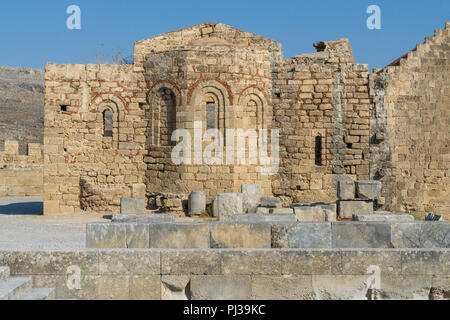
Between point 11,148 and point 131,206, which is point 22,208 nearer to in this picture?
point 131,206

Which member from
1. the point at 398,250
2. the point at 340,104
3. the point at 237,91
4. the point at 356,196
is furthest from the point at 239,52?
the point at 398,250

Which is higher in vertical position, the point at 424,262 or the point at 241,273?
the point at 424,262

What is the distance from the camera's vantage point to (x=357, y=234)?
8109mm

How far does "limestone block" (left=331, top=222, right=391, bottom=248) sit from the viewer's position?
8.09 metres

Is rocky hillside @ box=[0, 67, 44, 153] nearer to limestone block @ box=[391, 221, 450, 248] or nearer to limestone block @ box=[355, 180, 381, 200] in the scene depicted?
limestone block @ box=[355, 180, 381, 200]

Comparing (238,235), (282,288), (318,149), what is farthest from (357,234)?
(318,149)

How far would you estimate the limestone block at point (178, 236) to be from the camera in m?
7.75

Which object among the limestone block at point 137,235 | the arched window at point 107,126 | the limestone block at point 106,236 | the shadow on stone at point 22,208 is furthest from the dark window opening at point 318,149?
the limestone block at point 106,236

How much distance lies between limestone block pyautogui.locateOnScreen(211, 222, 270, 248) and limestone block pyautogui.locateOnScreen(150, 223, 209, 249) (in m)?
0.15

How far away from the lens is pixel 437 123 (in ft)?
51.5

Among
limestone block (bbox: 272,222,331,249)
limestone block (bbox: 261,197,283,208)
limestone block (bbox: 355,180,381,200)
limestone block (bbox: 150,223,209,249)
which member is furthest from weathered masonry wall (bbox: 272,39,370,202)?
limestone block (bbox: 150,223,209,249)

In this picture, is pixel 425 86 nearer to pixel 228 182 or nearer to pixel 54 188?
pixel 228 182

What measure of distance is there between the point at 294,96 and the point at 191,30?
392cm

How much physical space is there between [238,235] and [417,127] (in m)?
9.64
